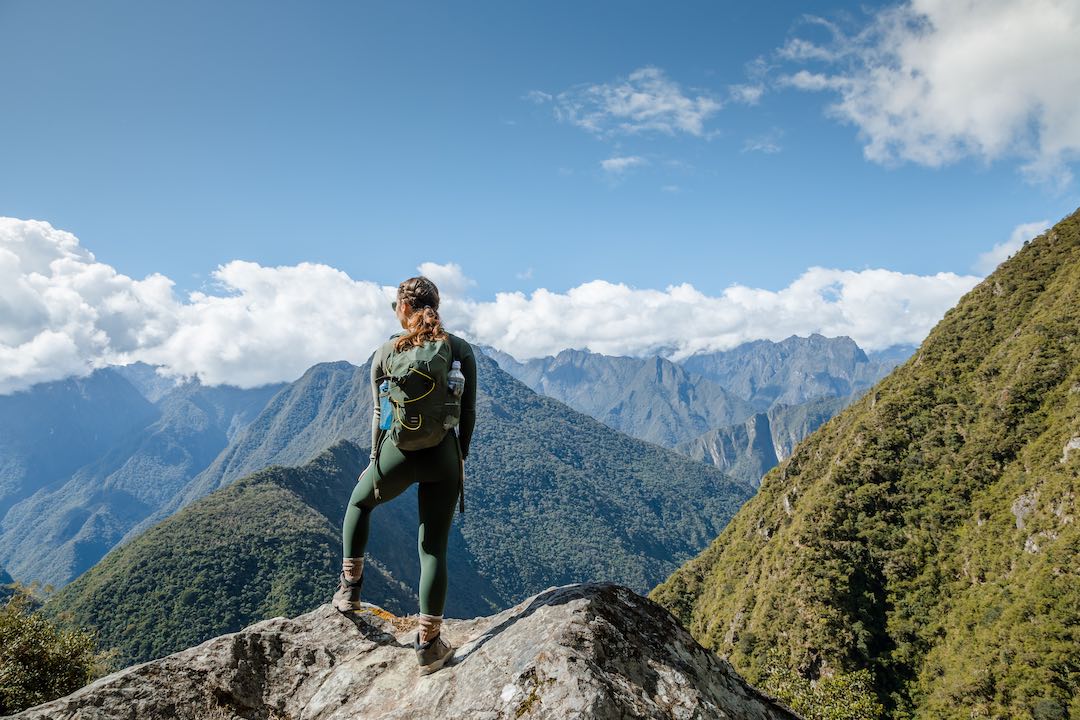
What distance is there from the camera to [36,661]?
13711 mm

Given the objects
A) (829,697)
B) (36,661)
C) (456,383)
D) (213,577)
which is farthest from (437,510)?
(213,577)

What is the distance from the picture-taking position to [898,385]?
10000 centimetres

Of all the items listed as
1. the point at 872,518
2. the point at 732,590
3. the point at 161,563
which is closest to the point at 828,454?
the point at 872,518

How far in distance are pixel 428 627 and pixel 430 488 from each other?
113 centimetres

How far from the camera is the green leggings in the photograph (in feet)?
16.5

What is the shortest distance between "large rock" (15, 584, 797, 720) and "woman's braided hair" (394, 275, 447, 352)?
2.45 meters

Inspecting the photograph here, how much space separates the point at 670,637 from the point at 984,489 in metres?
90.1

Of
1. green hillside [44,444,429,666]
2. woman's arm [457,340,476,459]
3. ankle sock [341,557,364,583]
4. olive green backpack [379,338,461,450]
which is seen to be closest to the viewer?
olive green backpack [379,338,461,450]

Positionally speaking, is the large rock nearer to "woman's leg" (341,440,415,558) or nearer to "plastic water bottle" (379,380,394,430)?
"woman's leg" (341,440,415,558)

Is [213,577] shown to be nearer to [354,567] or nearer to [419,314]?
[354,567]

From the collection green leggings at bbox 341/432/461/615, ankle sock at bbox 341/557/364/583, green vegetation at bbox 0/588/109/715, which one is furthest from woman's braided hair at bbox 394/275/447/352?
green vegetation at bbox 0/588/109/715

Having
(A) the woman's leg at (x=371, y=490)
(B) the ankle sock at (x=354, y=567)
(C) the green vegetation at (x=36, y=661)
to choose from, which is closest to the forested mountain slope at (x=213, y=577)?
(C) the green vegetation at (x=36, y=661)

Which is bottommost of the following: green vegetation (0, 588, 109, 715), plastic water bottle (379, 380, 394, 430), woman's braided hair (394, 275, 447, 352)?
green vegetation (0, 588, 109, 715)

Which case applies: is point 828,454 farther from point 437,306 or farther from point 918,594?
point 437,306
